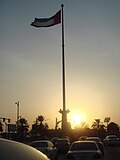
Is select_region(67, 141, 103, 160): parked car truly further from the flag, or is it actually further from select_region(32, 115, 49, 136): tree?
select_region(32, 115, 49, 136): tree

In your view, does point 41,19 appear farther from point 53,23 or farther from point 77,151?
point 77,151

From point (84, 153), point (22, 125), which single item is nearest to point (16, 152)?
point (84, 153)

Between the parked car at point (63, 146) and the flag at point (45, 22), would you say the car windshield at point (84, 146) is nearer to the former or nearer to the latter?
the parked car at point (63, 146)

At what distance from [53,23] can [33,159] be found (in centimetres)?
4162

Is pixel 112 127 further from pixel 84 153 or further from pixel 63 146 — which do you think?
pixel 84 153

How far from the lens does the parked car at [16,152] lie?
13.3ft

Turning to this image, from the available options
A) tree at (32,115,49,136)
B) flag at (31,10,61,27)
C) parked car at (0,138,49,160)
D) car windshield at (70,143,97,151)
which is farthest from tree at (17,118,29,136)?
parked car at (0,138,49,160)

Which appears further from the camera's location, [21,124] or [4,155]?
[21,124]

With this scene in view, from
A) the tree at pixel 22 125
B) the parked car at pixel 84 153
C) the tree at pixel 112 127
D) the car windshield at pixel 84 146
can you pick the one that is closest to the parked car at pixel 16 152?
the parked car at pixel 84 153

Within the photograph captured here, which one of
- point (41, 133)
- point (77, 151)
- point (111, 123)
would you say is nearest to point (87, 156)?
point (77, 151)

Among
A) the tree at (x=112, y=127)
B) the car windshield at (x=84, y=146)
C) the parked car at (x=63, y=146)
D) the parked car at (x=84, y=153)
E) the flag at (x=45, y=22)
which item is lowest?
the parked car at (x=63, y=146)

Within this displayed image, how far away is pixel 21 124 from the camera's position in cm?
12494

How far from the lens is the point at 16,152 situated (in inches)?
167

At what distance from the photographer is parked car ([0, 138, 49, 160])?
4043 mm
